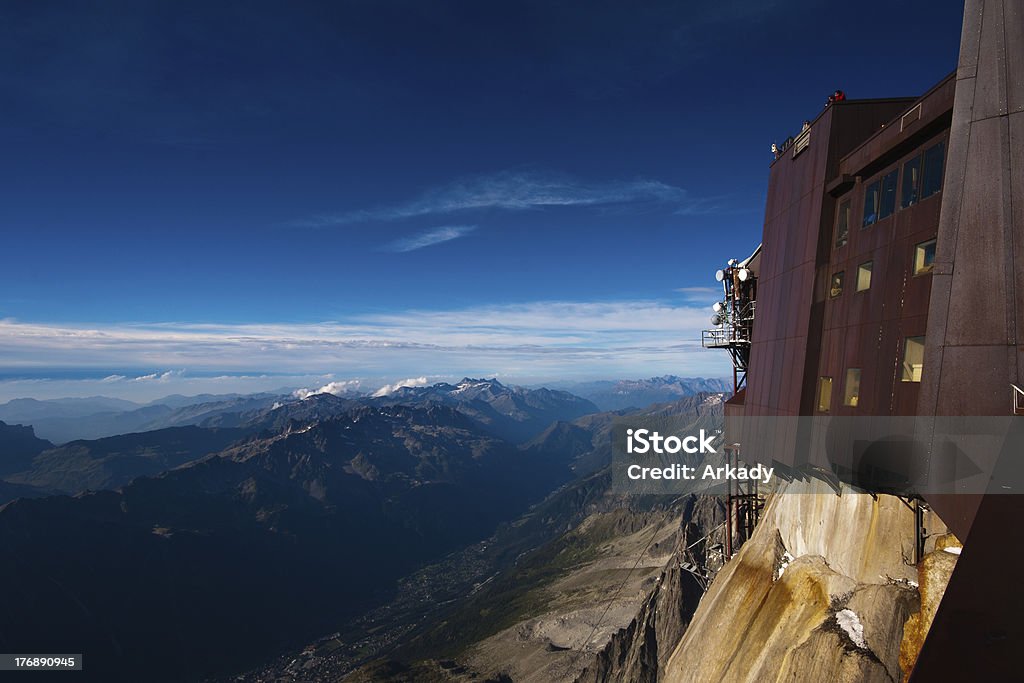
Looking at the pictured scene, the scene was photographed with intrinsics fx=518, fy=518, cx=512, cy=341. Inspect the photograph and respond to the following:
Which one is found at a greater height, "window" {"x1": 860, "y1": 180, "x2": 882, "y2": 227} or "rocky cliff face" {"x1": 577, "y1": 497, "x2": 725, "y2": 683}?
"window" {"x1": 860, "y1": 180, "x2": 882, "y2": 227}

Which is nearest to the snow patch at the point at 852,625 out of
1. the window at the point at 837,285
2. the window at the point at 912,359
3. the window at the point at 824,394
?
the window at the point at 824,394

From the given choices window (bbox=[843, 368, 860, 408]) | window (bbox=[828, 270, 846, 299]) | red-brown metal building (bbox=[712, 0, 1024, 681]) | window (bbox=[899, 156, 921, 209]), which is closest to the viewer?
red-brown metal building (bbox=[712, 0, 1024, 681])

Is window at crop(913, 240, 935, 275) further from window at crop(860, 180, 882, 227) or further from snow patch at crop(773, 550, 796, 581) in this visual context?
snow patch at crop(773, 550, 796, 581)

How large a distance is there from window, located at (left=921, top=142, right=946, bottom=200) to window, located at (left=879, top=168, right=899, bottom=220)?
1.38m

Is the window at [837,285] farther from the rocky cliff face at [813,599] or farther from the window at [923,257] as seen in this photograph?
the rocky cliff face at [813,599]

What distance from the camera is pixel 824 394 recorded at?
19000 mm

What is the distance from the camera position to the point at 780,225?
80.0 feet

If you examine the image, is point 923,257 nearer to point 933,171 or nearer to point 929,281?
point 929,281

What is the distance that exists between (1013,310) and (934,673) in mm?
7449

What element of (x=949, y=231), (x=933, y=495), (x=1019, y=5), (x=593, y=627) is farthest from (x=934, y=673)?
(x=593, y=627)

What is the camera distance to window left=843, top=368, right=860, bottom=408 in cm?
1703

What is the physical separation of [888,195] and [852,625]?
1376 centimetres

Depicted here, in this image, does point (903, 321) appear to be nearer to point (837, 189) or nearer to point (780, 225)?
point (837, 189)

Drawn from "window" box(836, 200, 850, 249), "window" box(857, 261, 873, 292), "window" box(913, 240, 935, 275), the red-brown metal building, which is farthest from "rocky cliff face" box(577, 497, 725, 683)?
"window" box(913, 240, 935, 275)
